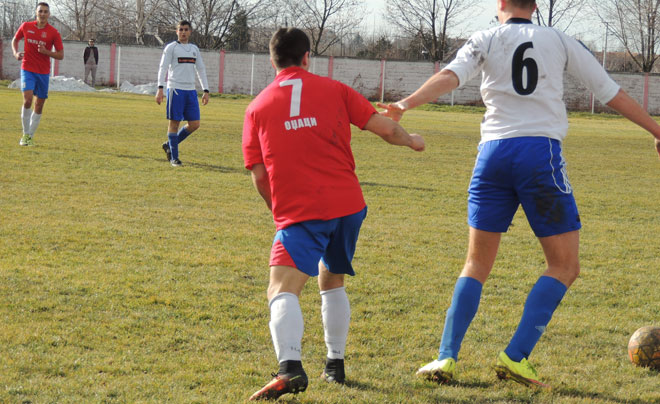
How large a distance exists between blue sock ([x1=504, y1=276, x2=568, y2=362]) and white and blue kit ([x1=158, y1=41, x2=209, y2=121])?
352 inches

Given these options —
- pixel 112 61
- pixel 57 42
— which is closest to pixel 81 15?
pixel 112 61

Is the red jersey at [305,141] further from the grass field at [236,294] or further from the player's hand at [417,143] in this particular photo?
the grass field at [236,294]

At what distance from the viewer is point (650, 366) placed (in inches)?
166

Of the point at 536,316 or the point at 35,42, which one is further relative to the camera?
the point at 35,42

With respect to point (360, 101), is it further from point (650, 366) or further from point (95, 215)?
point (95, 215)

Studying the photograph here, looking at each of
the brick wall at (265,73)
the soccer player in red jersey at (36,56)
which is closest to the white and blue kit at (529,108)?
the soccer player in red jersey at (36,56)

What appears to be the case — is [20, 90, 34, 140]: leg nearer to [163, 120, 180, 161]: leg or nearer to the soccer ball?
[163, 120, 180, 161]: leg

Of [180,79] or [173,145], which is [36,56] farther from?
[173,145]

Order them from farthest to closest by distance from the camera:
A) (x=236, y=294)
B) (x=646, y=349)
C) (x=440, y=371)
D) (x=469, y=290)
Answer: (x=236, y=294) < (x=646, y=349) < (x=469, y=290) < (x=440, y=371)

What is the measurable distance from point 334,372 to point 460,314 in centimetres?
72

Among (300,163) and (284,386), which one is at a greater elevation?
(300,163)

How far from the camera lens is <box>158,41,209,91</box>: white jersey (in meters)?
12.0

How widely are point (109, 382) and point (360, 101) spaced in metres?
1.84

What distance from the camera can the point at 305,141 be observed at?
3.62m
